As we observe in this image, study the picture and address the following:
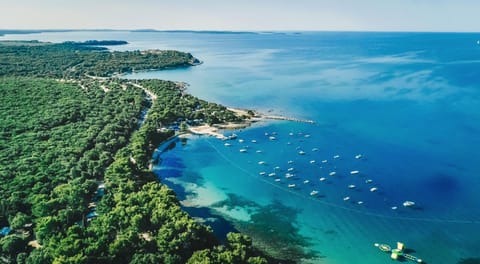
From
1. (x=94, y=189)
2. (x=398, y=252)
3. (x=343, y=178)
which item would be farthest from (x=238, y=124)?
(x=398, y=252)

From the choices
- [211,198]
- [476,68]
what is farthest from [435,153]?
[476,68]

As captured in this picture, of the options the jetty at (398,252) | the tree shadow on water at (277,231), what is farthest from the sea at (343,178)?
the jetty at (398,252)

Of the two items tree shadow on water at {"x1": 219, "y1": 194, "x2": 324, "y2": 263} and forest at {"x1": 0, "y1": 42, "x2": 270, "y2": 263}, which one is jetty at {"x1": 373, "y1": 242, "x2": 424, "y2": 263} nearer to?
tree shadow on water at {"x1": 219, "y1": 194, "x2": 324, "y2": 263}

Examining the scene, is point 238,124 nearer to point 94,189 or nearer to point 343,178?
point 343,178

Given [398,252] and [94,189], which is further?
[94,189]

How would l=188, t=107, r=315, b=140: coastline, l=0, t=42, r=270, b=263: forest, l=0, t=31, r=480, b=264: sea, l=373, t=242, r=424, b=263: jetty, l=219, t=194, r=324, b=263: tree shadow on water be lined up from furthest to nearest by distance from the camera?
l=188, t=107, r=315, b=140: coastline < l=0, t=31, r=480, b=264: sea < l=219, t=194, r=324, b=263: tree shadow on water < l=373, t=242, r=424, b=263: jetty < l=0, t=42, r=270, b=263: forest

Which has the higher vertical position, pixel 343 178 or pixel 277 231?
Result: pixel 343 178

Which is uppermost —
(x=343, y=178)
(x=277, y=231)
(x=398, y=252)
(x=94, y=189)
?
(x=343, y=178)

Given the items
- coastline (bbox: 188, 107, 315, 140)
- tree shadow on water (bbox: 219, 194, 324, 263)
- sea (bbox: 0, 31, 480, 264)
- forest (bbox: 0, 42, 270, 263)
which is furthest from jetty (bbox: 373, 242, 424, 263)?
coastline (bbox: 188, 107, 315, 140)

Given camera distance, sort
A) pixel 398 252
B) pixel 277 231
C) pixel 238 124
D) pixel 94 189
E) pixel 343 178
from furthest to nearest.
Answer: pixel 238 124
pixel 343 178
pixel 94 189
pixel 277 231
pixel 398 252
